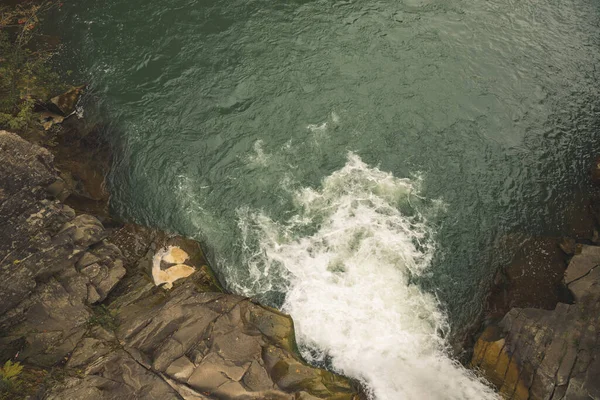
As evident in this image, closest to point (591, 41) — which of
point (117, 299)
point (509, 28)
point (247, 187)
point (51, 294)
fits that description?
point (509, 28)

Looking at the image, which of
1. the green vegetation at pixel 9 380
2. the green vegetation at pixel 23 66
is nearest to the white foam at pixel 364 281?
the green vegetation at pixel 9 380

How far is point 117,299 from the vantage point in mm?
18562

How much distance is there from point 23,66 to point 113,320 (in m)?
18.1

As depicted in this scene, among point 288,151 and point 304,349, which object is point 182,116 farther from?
point 304,349

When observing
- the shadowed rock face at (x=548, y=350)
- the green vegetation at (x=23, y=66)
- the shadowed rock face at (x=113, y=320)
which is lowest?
the shadowed rock face at (x=548, y=350)

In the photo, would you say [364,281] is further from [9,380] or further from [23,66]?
[23,66]

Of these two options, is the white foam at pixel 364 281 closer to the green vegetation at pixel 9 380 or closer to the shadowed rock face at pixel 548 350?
the shadowed rock face at pixel 548 350

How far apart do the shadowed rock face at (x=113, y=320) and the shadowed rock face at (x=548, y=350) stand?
6.47 metres

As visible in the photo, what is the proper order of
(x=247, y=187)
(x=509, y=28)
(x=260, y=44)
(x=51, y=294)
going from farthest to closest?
(x=509, y=28) → (x=260, y=44) → (x=247, y=187) → (x=51, y=294)

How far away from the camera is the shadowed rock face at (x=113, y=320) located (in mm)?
15680

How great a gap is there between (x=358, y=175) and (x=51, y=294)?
1568cm

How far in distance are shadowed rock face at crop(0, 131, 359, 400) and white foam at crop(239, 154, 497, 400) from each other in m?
1.63

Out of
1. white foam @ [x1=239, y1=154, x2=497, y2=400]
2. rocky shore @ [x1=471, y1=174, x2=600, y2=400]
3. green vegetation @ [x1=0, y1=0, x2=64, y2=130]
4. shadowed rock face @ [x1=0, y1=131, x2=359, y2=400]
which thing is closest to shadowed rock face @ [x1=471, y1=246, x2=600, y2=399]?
rocky shore @ [x1=471, y1=174, x2=600, y2=400]

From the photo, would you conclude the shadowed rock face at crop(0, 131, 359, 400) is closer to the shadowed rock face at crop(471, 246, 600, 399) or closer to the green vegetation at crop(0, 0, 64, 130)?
the green vegetation at crop(0, 0, 64, 130)
